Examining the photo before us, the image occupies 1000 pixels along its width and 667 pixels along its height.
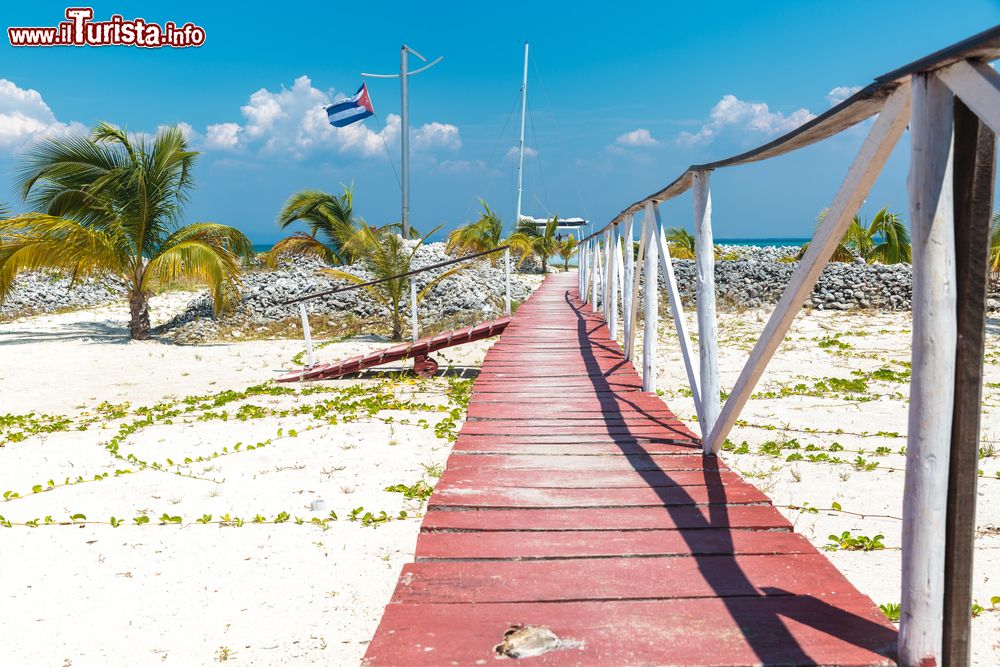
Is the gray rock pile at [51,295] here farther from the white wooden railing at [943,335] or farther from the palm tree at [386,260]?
the white wooden railing at [943,335]

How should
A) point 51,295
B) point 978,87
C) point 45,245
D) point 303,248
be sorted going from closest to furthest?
1. point 978,87
2. point 45,245
3. point 303,248
4. point 51,295

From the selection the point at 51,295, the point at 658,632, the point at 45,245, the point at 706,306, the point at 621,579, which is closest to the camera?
the point at 658,632

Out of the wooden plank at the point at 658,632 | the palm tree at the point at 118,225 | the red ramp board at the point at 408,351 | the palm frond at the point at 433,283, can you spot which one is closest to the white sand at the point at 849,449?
the wooden plank at the point at 658,632

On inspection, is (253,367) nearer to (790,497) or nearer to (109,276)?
(790,497)

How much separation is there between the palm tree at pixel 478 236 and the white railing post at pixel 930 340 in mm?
21987

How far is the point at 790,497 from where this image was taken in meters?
4.63

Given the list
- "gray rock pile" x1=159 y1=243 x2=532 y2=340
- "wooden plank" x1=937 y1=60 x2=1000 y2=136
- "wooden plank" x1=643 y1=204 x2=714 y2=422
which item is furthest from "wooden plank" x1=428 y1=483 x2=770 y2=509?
"gray rock pile" x1=159 y1=243 x2=532 y2=340

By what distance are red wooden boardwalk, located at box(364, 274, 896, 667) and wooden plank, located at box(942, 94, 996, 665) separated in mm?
276

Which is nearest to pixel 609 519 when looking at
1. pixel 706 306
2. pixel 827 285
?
pixel 706 306

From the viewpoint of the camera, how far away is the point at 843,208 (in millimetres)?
1895

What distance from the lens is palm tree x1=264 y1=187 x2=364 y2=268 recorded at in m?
21.2

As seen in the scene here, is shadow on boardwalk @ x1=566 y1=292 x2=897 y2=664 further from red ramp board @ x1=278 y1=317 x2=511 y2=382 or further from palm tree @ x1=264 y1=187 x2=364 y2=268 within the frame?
palm tree @ x1=264 y1=187 x2=364 y2=268

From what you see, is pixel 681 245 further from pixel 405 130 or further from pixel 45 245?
pixel 45 245

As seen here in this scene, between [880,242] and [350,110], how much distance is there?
690 inches
